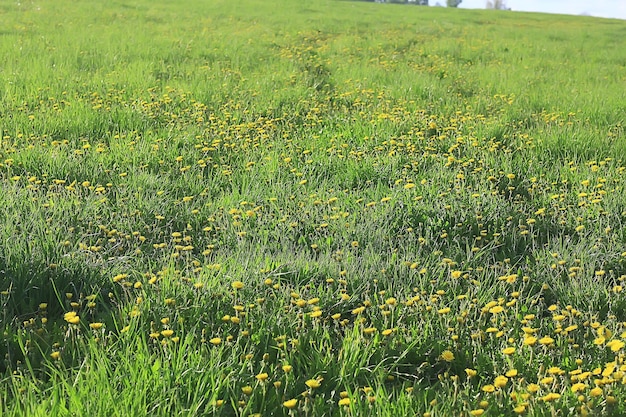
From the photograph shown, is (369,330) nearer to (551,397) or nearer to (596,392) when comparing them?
(551,397)

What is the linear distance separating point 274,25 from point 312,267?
44.6 ft

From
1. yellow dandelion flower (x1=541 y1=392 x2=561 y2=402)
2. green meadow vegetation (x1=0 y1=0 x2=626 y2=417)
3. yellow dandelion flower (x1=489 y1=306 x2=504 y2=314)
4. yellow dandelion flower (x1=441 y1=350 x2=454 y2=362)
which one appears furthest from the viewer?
yellow dandelion flower (x1=489 y1=306 x2=504 y2=314)

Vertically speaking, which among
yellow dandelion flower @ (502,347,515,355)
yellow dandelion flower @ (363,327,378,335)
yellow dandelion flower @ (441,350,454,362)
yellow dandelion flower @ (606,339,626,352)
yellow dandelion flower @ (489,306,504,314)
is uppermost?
yellow dandelion flower @ (489,306,504,314)

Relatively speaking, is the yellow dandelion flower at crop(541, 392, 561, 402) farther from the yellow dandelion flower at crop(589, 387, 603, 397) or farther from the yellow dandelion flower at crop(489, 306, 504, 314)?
the yellow dandelion flower at crop(489, 306, 504, 314)

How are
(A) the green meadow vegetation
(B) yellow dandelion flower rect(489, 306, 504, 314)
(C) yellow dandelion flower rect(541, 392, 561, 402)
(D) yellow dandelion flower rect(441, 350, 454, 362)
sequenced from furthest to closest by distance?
(B) yellow dandelion flower rect(489, 306, 504, 314) → (D) yellow dandelion flower rect(441, 350, 454, 362) → (A) the green meadow vegetation → (C) yellow dandelion flower rect(541, 392, 561, 402)

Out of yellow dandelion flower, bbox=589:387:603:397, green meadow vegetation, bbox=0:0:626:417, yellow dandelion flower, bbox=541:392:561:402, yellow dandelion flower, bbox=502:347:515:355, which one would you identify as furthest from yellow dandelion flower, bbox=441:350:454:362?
yellow dandelion flower, bbox=589:387:603:397

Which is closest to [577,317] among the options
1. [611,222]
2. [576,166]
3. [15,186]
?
[611,222]

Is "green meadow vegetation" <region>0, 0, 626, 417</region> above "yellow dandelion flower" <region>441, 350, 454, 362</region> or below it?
above

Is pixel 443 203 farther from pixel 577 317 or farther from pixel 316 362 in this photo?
pixel 316 362

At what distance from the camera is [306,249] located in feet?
11.7

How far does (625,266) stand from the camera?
3.47 metres

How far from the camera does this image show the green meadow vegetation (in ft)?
7.64

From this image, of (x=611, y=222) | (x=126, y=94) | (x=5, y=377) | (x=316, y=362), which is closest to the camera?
(x=5, y=377)

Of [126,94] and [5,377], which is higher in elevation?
[126,94]
